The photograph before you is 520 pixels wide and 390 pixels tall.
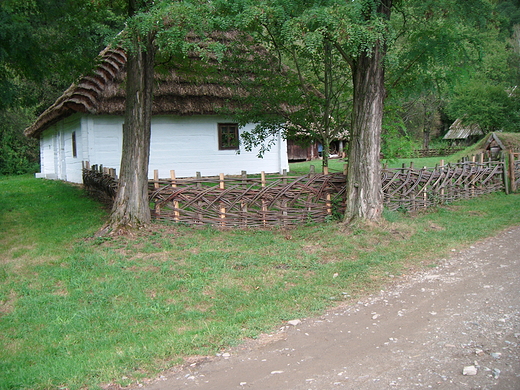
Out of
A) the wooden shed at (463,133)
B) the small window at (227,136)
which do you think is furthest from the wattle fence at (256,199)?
the wooden shed at (463,133)

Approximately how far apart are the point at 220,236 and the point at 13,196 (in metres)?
8.86

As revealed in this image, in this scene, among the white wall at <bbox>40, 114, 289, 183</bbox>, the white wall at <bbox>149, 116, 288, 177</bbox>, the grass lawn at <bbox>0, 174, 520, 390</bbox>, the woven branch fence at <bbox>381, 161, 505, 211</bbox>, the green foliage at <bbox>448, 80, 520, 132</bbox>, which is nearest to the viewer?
the grass lawn at <bbox>0, 174, 520, 390</bbox>

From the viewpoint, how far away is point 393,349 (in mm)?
4191

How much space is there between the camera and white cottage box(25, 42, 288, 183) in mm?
14734

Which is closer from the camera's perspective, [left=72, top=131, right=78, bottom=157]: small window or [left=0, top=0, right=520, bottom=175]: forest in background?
[left=0, top=0, right=520, bottom=175]: forest in background

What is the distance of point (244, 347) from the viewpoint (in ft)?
14.6

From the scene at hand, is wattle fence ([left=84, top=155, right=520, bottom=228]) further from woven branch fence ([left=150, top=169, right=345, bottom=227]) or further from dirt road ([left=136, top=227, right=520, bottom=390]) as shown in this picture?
dirt road ([left=136, top=227, right=520, bottom=390])

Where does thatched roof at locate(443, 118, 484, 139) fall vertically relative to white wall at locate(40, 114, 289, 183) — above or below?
above

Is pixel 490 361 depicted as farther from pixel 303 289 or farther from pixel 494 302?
pixel 303 289

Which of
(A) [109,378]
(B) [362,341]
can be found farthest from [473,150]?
(A) [109,378]

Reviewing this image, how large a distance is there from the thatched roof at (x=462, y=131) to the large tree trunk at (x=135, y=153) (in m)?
36.1

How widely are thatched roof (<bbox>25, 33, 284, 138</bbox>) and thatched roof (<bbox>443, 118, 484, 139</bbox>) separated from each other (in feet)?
99.2

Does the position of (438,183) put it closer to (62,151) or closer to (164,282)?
(164,282)

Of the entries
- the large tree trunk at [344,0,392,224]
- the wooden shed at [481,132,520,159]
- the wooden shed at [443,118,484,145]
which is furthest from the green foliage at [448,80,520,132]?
the large tree trunk at [344,0,392,224]
